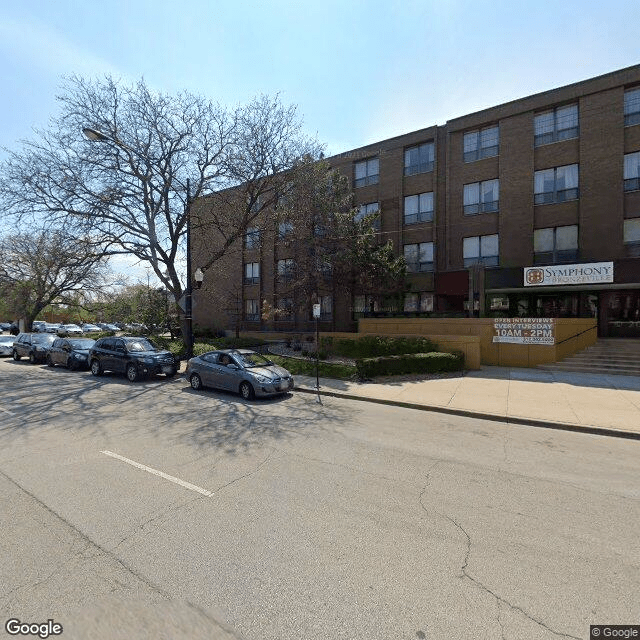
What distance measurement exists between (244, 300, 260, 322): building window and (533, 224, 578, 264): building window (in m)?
21.3

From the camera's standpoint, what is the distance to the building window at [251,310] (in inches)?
1298

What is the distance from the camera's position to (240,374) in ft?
35.3

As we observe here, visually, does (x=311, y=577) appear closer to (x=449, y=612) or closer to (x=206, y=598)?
(x=206, y=598)

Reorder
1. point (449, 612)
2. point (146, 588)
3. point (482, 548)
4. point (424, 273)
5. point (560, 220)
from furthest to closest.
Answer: point (424, 273) < point (560, 220) < point (482, 548) < point (146, 588) < point (449, 612)

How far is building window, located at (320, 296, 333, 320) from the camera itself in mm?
28406

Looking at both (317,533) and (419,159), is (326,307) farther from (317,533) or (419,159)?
(317,533)

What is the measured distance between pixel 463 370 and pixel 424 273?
10.9 meters

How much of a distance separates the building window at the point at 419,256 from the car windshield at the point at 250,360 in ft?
53.8

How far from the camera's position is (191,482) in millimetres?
4938

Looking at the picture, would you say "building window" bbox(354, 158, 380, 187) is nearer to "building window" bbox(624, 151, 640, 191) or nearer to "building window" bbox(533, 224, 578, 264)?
"building window" bbox(533, 224, 578, 264)

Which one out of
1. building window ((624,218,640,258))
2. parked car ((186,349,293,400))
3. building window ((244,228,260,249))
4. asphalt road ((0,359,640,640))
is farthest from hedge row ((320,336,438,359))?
building window ((624,218,640,258))

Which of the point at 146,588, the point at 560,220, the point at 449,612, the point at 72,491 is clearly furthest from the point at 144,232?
the point at 560,220

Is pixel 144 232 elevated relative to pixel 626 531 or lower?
elevated

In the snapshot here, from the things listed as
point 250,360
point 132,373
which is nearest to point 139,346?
point 132,373
